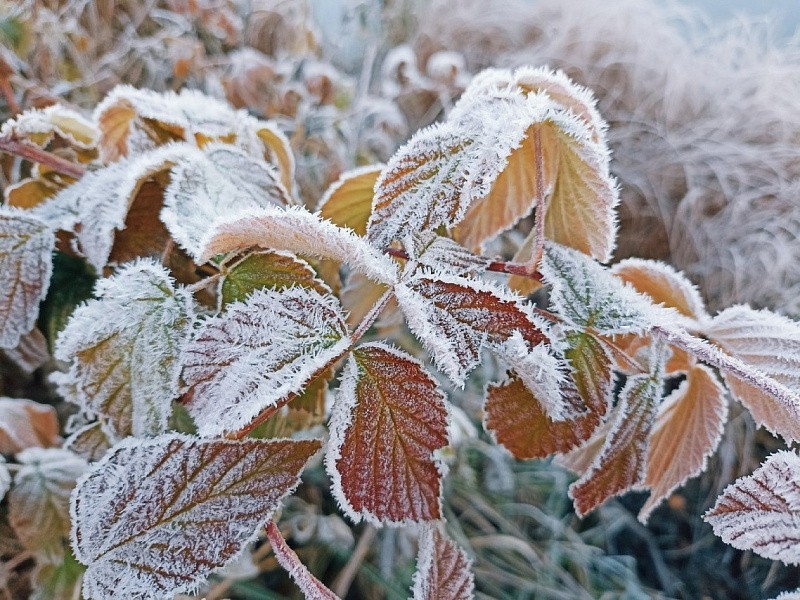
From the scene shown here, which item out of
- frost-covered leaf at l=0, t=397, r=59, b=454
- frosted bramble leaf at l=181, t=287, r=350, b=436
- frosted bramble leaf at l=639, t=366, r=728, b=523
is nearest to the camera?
frosted bramble leaf at l=181, t=287, r=350, b=436

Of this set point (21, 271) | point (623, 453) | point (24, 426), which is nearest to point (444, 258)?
point (623, 453)

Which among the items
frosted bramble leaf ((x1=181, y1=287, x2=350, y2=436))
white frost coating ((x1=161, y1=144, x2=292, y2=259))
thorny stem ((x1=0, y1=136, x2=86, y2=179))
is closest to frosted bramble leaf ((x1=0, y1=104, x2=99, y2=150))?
thorny stem ((x1=0, y1=136, x2=86, y2=179))

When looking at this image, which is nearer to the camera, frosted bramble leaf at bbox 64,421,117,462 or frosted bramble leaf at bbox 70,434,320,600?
frosted bramble leaf at bbox 70,434,320,600

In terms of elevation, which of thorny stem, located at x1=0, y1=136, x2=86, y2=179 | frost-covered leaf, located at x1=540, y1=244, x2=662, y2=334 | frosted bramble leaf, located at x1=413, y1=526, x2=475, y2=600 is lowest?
frosted bramble leaf, located at x1=413, y1=526, x2=475, y2=600

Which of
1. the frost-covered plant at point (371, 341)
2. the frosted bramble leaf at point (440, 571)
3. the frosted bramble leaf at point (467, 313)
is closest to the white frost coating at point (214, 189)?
the frost-covered plant at point (371, 341)

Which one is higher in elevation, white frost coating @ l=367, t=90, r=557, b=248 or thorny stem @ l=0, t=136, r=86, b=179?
white frost coating @ l=367, t=90, r=557, b=248

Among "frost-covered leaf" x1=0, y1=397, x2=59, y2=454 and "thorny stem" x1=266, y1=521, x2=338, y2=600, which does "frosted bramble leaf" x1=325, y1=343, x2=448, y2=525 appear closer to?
"thorny stem" x1=266, y1=521, x2=338, y2=600

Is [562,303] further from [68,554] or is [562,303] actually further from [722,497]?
[68,554]

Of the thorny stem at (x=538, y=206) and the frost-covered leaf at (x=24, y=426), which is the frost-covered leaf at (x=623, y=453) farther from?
the frost-covered leaf at (x=24, y=426)
